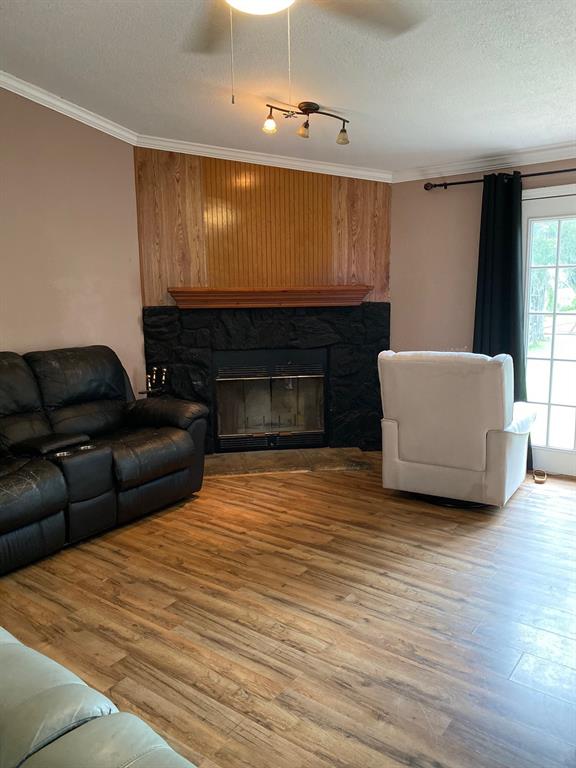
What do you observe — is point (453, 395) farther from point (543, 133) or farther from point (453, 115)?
point (543, 133)

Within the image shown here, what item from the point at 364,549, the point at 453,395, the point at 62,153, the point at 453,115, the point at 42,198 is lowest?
the point at 364,549

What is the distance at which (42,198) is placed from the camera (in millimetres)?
3404

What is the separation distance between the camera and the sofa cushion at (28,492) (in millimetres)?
2418

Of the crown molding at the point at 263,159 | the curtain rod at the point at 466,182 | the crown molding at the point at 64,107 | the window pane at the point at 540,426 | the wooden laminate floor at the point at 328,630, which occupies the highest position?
the crown molding at the point at 64,107

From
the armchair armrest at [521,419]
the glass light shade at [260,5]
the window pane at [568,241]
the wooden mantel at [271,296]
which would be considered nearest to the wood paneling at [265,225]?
the wooden mantel at [271,296]

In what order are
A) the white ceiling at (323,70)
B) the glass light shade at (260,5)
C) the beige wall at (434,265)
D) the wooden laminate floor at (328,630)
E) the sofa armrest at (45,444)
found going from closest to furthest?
the wooden laminate floor at (328,630) → the glass light shade at (260,5) → the white ceiling at (323,70) → the sofa armrest at (45,444) → the beige wall at (434,265)

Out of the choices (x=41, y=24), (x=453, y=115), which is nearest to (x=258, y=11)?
(x=41, y=24)

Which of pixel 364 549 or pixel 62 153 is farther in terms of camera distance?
→ pixel 62 153

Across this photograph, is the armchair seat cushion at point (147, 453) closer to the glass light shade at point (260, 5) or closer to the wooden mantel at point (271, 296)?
the wooden mantel at point (271, 296)

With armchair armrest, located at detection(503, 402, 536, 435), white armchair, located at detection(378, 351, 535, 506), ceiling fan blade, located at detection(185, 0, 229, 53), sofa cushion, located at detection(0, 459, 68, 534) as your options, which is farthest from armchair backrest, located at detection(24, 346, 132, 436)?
armchair armrest, located at detection(503, 402, 536, 435)

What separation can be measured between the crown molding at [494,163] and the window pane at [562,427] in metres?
1.98

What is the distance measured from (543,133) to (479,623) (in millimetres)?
3412

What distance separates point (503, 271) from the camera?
4215mm

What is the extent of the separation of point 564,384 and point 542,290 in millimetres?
781
